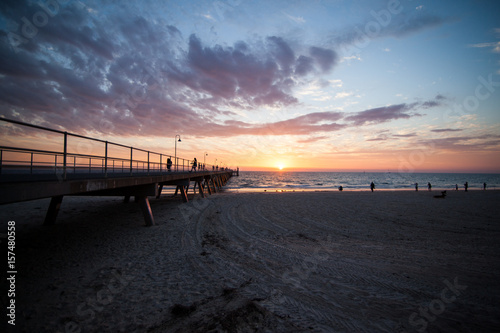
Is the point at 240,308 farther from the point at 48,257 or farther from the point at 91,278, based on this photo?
the point at 48,257

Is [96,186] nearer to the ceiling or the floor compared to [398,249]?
nearer to the ceiling

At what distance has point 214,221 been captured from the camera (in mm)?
11773

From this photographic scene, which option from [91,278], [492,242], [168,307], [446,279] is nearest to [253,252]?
[168,307]

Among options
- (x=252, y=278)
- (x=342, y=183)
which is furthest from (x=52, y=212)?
(x=342, y=183)

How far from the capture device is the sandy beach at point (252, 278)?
13.1ft

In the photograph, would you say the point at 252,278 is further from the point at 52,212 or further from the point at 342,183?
the point at 342,183

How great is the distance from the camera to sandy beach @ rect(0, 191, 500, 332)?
399cm

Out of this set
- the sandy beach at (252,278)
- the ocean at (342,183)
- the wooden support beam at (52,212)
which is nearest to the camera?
the sandy beach at (252,278)

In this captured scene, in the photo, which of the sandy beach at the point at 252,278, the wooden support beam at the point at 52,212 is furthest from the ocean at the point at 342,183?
the sandy beach at the point at 252,278

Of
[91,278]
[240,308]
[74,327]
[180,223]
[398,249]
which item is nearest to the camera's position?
[74,327]

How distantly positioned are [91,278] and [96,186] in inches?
108

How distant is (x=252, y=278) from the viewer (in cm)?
557

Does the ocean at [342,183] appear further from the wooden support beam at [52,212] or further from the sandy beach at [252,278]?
the sandy beach at [252,278]

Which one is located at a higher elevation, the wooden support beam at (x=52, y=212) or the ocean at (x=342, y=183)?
the wooden support beam at (x=52, y=212)
